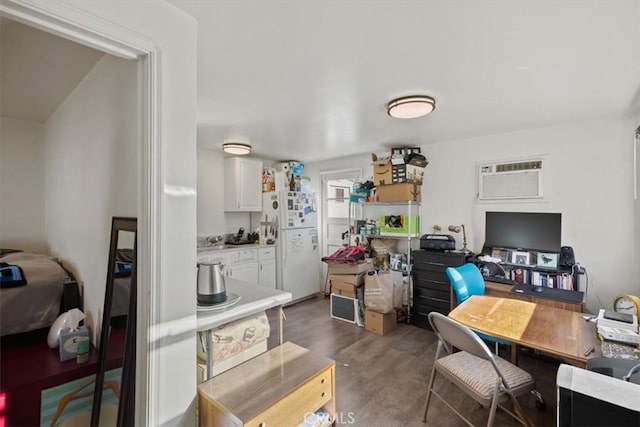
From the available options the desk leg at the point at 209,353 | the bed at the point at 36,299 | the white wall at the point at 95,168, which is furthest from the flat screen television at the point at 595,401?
the bed at the point at 36,299

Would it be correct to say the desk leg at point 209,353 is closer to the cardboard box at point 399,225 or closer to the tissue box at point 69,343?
the tissue box at point 69,343

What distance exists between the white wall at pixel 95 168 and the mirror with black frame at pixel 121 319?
12 cm

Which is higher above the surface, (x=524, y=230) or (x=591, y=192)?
(x=591, y=192)

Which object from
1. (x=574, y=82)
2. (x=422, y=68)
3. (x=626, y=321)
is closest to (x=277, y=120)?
(x=422, y=68)

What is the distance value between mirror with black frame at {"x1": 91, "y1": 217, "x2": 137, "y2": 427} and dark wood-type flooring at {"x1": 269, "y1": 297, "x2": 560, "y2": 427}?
4.62 ft

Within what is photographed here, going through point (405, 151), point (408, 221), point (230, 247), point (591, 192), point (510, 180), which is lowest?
point (230, 247)

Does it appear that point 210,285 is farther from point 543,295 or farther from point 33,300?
point 543,295

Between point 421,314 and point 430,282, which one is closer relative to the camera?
point 430,282

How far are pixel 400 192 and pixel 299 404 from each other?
2.92 meters

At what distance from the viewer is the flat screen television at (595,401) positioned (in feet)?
2.23

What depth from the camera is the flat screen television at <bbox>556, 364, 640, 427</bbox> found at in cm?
68

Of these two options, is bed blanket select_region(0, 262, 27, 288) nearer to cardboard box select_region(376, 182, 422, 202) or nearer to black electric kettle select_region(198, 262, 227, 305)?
black electric kettle select_region(198, 262, 227, 305)

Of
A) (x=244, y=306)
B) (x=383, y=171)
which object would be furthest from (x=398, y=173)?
(x=244, y=306)

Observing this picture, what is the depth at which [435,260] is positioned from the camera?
3.39 metres
